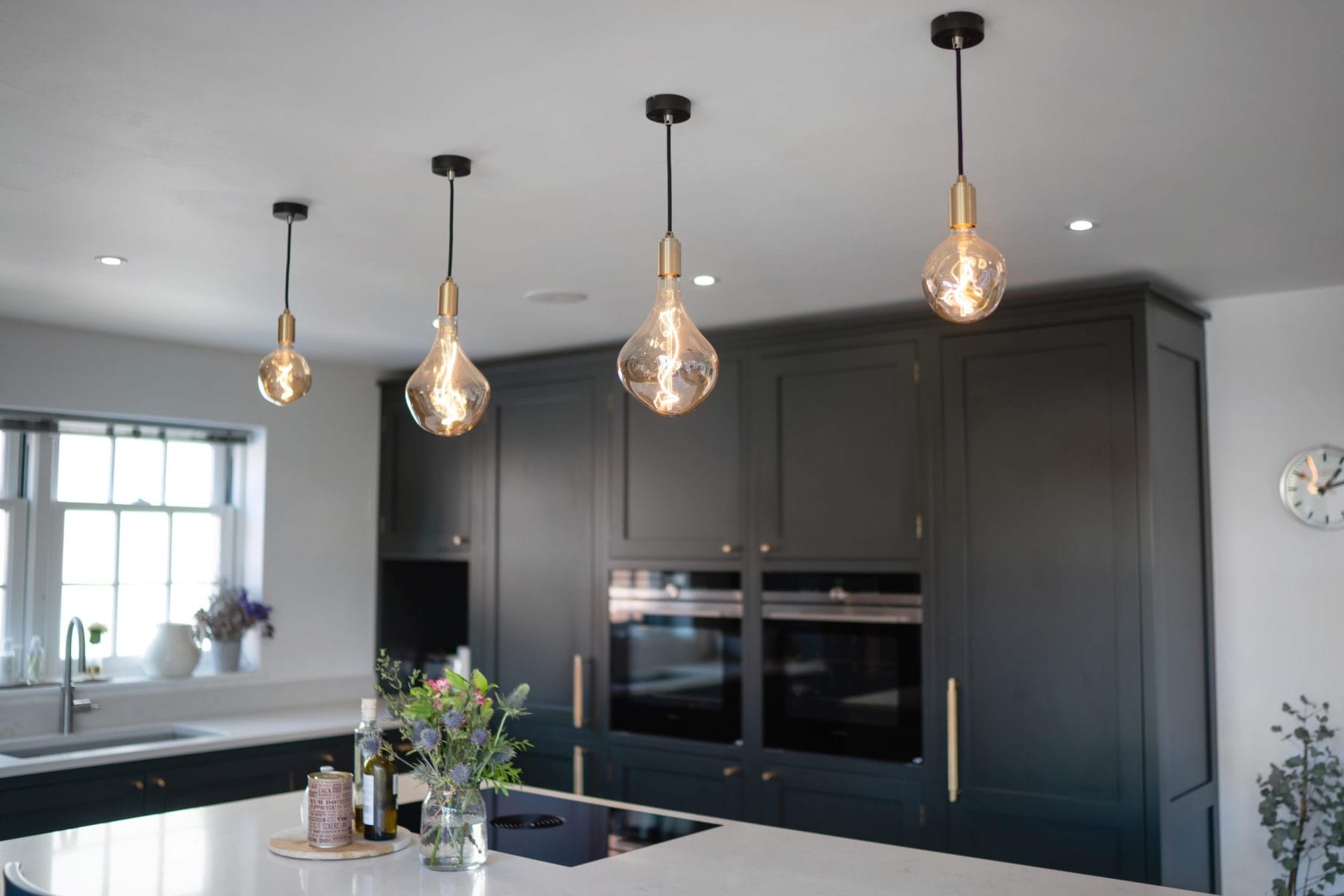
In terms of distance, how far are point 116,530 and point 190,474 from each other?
395mm

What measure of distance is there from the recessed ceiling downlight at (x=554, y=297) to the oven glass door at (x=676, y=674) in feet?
4.10

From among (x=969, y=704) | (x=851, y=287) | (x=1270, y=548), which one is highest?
(x=851, y=287)

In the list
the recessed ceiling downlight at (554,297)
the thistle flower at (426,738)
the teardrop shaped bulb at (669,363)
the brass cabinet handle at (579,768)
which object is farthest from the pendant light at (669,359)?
the brass cabinet handle at (579,768)

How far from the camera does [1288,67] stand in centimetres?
208

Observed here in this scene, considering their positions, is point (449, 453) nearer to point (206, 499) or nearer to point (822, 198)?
point (206, 499)

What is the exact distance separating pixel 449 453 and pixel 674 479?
47.8 inches

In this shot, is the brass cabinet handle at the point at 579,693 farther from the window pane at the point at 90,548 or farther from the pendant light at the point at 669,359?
the pendant light at the point at 669,359

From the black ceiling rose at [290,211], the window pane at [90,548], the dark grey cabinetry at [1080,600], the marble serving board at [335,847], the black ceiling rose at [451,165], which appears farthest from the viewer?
the window pane at [90,548]

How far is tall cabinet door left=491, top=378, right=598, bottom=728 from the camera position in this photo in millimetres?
4707

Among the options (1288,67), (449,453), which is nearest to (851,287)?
(1288,67)

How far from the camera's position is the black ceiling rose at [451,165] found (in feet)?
8.37

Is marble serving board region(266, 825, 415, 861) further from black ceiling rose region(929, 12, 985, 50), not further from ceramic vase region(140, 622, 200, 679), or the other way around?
ceramic vase region(140, 622, 200, 679)

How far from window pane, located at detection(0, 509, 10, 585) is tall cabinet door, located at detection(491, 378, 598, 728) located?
1.80 m

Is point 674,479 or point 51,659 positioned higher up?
point 674,479
